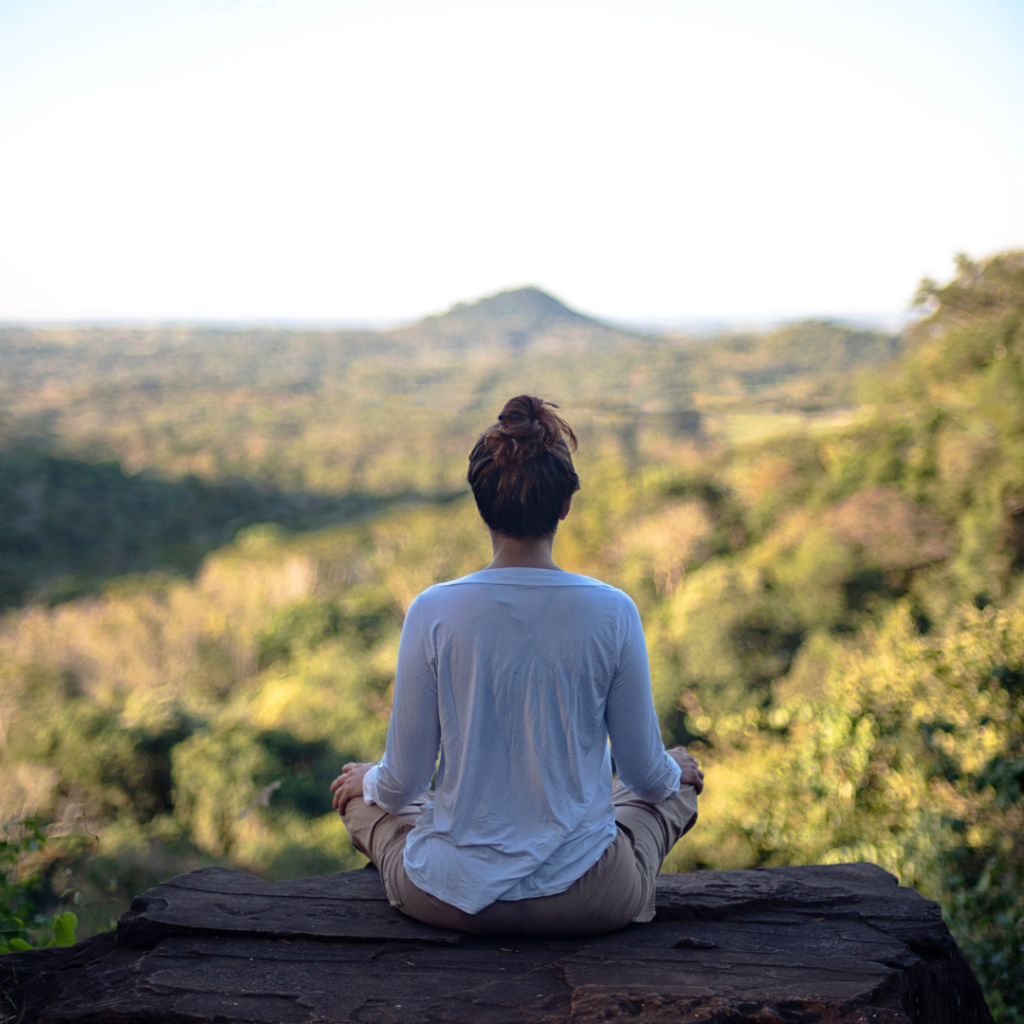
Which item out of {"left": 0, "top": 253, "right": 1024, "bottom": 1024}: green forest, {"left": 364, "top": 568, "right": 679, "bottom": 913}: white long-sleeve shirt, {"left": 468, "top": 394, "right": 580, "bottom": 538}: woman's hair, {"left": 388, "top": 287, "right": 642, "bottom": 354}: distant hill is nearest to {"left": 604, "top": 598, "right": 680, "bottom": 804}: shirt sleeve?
{"left": 364, "top": 568, "right": 679, "bottom": 913}: white long-sleeve shirt

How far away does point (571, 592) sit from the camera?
1.68 meters

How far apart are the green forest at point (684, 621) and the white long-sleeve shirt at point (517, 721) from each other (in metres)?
0.94

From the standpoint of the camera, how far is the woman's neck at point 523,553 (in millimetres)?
1720

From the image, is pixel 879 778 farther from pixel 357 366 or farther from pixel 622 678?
pixel 357 366

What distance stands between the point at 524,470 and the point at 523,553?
0.19 m

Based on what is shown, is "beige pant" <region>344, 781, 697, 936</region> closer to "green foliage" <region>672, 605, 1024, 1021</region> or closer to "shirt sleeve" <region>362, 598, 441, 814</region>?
"shirt sleeve" <region>362, 598, 441, 814</region>

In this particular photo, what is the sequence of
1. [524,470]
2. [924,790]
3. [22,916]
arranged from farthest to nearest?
[924,790]
[22,916]
[524,470]

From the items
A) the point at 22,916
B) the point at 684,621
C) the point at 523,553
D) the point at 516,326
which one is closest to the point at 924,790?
the point at 523,553

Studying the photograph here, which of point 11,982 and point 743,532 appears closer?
point 11,982

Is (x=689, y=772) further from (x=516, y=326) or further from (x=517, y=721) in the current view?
(x=516, y=326)

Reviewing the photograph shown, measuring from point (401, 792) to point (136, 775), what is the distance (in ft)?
43.3

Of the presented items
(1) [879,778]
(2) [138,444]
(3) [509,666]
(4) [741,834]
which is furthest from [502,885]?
(2) [138,444]

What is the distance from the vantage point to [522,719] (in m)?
1.70

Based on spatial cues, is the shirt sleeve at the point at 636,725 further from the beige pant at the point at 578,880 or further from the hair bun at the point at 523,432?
the hair bun at the point at 523,432
